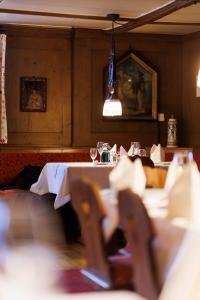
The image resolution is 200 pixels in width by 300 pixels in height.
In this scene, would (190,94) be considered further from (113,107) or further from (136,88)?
(113,107)

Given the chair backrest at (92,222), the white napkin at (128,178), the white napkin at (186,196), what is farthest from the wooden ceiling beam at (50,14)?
the white napkin at (186,196)

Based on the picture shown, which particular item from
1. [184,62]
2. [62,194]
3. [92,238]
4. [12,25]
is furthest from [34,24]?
[92,238]

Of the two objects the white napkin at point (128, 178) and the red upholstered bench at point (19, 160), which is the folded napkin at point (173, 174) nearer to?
the white napkin at point (128, 178)

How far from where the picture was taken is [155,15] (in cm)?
831

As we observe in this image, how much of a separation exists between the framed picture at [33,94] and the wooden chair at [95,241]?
724 centimetres

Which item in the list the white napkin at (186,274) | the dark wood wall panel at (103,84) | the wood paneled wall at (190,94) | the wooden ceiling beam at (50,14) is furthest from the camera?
the wood paneled wall at (190,94)

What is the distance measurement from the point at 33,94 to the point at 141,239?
7565 mm

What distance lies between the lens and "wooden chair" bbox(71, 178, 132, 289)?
83.9 inches

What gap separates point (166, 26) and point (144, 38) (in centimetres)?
66

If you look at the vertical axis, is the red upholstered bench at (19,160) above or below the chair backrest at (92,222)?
below

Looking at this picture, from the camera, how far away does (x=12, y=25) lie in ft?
31.0

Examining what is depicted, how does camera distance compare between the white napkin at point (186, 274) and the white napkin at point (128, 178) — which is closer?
the white napkin at point (186, 274)

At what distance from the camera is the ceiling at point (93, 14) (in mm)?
7898

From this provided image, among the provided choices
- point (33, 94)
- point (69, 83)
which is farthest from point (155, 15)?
point (33, 94)
